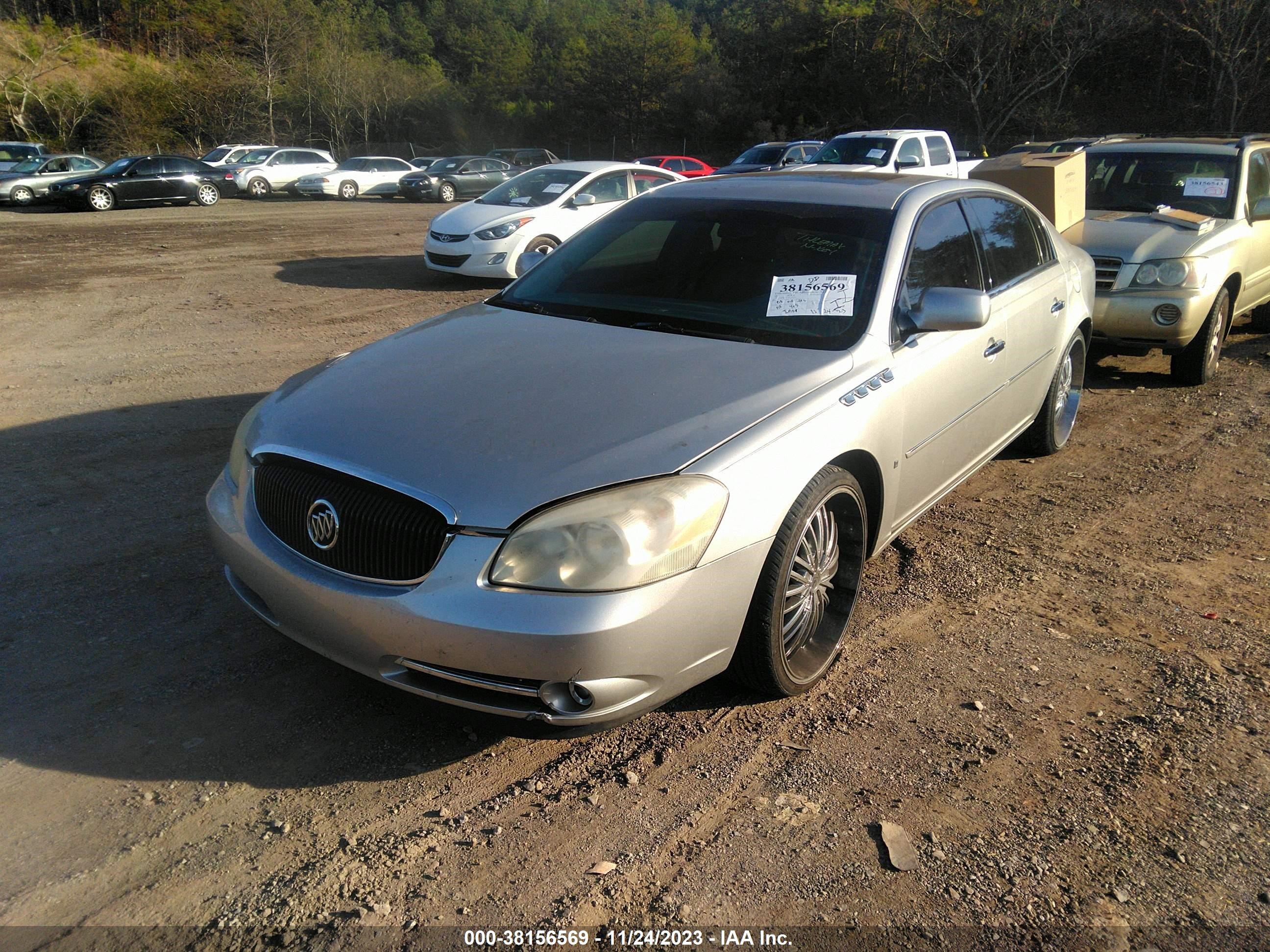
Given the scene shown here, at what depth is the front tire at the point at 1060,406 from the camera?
18.4 ft

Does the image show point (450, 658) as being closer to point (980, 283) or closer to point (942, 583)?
point (942, 583)

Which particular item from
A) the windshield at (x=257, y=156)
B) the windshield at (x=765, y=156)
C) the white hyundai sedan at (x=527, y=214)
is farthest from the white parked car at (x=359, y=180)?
the white hyundai sedan at (x=527, y=214)

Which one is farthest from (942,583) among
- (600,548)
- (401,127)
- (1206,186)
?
(401,127)

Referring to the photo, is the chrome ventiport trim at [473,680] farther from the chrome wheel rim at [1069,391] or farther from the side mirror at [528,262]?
the chrome wheel rim at [1069,391]

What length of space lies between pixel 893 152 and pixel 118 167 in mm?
19921

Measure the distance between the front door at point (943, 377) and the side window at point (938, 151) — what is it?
45.0 ft

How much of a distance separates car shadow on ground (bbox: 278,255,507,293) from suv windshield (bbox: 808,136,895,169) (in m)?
6.87

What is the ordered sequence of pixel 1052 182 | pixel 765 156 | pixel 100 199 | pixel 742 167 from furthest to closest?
pixel 765 156 → pixel 100 199 → pixel 742 167 → pixel 1052 182

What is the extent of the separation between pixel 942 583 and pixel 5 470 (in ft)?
16.4

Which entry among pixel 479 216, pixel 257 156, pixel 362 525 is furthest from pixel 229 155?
pixel 362 525

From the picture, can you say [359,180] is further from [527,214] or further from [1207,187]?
[1207,187]

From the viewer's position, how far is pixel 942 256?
13.9 feet

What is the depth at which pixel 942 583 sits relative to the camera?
4281mm

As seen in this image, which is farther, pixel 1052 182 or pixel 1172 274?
pixel 1052 182
